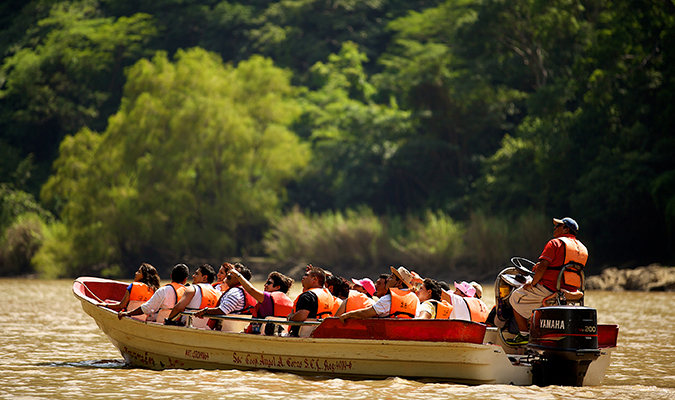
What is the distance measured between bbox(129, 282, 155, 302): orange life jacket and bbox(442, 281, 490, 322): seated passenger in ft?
14.0

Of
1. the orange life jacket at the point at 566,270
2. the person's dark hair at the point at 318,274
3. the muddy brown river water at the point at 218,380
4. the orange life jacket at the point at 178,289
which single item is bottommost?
the muddy brown river water at the point at 218,380

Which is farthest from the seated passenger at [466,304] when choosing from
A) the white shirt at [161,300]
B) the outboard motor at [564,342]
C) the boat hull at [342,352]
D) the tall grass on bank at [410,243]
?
the tall grass on bank at [410,243]

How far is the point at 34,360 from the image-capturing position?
39.8 ft

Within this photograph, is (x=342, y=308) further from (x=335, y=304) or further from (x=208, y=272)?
(x=208, y=272)

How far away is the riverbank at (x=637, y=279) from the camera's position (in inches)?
1089

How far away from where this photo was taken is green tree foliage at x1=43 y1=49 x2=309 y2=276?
126ft

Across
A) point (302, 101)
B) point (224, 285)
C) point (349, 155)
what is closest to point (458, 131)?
point (349, 155)

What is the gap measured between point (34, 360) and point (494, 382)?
6.57 metres

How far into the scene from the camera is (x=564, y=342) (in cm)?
938

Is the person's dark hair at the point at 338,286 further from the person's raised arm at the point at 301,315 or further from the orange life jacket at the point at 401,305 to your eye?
the orange life jacket at the point at 401,305

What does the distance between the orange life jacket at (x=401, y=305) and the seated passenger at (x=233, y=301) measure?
6.40 feet

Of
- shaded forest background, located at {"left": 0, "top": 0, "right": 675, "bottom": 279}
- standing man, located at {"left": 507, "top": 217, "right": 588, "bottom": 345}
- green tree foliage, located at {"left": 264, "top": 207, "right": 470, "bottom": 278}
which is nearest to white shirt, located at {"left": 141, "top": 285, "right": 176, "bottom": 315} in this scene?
standing man, located at {"left": 507, "top": 217, "right": 588, "bottom": 345}

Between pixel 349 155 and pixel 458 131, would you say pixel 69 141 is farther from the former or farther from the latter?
pixel 458 131

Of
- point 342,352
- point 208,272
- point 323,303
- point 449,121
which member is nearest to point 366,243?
point 449,121
